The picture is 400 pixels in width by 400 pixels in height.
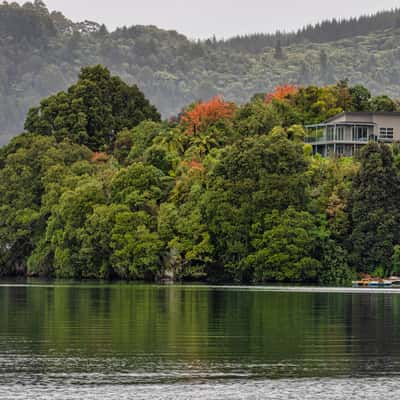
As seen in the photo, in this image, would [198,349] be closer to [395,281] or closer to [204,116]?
[395,281]

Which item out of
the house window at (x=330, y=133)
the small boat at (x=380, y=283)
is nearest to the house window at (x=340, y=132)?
the house window at (x=330, y=133)

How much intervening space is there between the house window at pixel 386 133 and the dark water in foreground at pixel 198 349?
66039mm

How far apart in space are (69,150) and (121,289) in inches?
1855

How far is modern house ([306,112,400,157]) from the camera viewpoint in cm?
13700

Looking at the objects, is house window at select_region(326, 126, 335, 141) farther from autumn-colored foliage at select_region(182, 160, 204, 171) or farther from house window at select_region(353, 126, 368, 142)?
autumn-colored foliage at select_region(182, 160, 204, 171)

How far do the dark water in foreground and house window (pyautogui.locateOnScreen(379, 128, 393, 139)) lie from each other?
66039 millimetres

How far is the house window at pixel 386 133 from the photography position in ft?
451

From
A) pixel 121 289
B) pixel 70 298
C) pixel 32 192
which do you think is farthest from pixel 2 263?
pixel 70 298

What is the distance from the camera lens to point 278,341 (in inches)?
1829

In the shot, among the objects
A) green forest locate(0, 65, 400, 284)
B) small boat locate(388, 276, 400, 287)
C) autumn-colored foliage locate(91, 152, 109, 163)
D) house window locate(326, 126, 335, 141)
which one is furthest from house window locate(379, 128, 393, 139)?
small boat locate(388, 276, 400, 287)

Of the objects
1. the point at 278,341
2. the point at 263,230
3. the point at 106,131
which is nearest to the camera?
the point at 278,341

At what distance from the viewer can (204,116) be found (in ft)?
464

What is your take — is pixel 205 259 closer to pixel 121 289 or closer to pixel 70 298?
pixel 121 289

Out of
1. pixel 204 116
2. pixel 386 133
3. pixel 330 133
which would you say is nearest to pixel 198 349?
pixel 330 133
